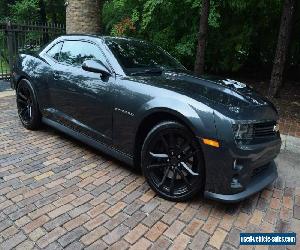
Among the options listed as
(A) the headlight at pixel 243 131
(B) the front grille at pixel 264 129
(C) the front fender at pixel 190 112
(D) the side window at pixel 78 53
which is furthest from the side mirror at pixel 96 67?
(B) the front grille at pixel 264 129

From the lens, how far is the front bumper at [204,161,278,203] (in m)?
3.25

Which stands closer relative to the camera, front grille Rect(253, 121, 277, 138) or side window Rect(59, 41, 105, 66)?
front grille Rect(253, 121, 277, 138)

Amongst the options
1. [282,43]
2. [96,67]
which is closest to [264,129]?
[96,67]

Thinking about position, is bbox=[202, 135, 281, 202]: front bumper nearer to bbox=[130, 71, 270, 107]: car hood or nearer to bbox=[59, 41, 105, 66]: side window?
bbox=[130, 71, 270, 107]: car hood

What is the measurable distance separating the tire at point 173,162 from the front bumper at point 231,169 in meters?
0.12

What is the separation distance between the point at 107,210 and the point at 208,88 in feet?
5.61

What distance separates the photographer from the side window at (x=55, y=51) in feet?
17.0

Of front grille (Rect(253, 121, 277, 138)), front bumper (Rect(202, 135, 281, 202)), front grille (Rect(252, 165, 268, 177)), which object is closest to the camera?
front bumper (Rect(202, 135, 281, 202))

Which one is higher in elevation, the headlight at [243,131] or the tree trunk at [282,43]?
the tree trunk at [282,43]

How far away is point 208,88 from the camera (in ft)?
12.5

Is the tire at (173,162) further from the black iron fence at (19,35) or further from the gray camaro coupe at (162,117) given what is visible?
the black iron fence at (19,35)

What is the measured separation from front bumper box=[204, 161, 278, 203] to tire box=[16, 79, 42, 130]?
10.7ft

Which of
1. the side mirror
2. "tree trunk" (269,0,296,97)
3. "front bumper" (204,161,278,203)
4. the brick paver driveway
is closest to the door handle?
the side mirror

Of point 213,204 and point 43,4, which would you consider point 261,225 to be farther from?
point 43,4
